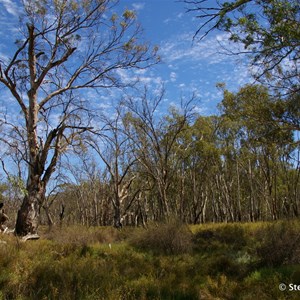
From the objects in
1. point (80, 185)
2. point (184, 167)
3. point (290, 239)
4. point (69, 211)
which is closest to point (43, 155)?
point (290, 239)

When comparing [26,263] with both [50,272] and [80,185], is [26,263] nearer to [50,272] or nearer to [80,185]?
[50,272]

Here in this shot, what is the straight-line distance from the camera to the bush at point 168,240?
12.2 meters

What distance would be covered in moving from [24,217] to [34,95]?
4706 mm

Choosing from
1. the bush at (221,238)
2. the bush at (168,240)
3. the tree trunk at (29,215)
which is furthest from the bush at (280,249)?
the tree trunk at (29,215)

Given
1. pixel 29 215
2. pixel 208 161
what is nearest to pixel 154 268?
pixel 29 215

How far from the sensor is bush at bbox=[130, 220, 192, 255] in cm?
1225

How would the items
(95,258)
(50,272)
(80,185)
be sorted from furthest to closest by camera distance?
(80,185) → (95,258) → (50,272)

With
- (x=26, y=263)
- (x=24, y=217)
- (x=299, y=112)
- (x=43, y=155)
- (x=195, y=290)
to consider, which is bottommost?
(x=195, y=290)

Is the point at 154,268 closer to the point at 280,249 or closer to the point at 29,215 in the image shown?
the point at 280,249

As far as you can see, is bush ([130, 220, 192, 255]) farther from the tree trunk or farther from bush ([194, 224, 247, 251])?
the tree trunk

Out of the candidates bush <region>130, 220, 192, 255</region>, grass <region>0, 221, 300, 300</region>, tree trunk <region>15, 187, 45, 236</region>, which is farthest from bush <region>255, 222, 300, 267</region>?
→ tree trunk <region>15, 187, 45, 236</region>

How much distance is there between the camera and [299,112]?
1645 cm

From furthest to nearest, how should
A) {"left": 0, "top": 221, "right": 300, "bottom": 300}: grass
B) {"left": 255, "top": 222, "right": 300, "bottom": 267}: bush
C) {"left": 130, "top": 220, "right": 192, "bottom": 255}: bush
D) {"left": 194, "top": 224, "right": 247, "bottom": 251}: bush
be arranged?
{"left": 194, "top": 224, "right": 247, "bottom": 251}: bush → {"left": 130, "top": 220, "right": 192, "bottom": 255}: bush → {"left": 255, "top": 222, "right": 300, "bottom": 267}: bush → {"left": 0, "top": 221, "right": 300, "bottom": 300}: grass

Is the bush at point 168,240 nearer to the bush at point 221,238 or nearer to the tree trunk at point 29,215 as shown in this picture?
the bush at point 221,238
